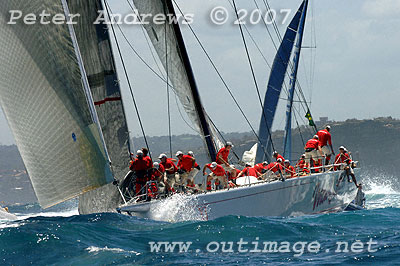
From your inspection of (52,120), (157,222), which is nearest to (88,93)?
(52,120)

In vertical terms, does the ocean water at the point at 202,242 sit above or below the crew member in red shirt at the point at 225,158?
below

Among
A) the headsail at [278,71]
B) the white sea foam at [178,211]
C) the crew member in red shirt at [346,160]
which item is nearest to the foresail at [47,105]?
the white sea foam at [178,211]

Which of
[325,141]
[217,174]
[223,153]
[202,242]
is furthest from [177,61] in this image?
[202,242]

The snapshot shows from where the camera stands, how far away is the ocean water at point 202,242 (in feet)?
23.9

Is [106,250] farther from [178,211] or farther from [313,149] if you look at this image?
[313,149]

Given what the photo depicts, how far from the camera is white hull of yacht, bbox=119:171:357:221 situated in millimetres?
10586

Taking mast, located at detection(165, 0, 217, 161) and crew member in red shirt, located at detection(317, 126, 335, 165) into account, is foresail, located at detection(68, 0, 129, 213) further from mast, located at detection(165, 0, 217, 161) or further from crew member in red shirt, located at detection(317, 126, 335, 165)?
crew member in red shirt, located at detection(317, 126, 335, 165)

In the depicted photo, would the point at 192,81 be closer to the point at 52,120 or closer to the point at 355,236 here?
the point at 52,120

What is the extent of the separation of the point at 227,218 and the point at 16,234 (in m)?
3.38

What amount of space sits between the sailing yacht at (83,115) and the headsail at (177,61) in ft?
0.07

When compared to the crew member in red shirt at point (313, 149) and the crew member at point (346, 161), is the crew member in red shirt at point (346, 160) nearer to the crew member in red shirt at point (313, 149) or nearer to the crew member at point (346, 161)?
Result: the crew member at point (346, 161)

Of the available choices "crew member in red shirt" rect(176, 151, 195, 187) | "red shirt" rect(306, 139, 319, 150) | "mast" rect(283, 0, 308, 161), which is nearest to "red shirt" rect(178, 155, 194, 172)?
"crew member in red shirt" rect(176, 151, 195, 187)

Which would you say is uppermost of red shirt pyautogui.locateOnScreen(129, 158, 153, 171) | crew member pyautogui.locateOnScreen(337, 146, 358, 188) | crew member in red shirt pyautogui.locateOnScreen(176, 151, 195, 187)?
red shirt pyautogui.locateOnScreen(129, 158, 153, 171)

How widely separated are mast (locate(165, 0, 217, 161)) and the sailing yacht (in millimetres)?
21
